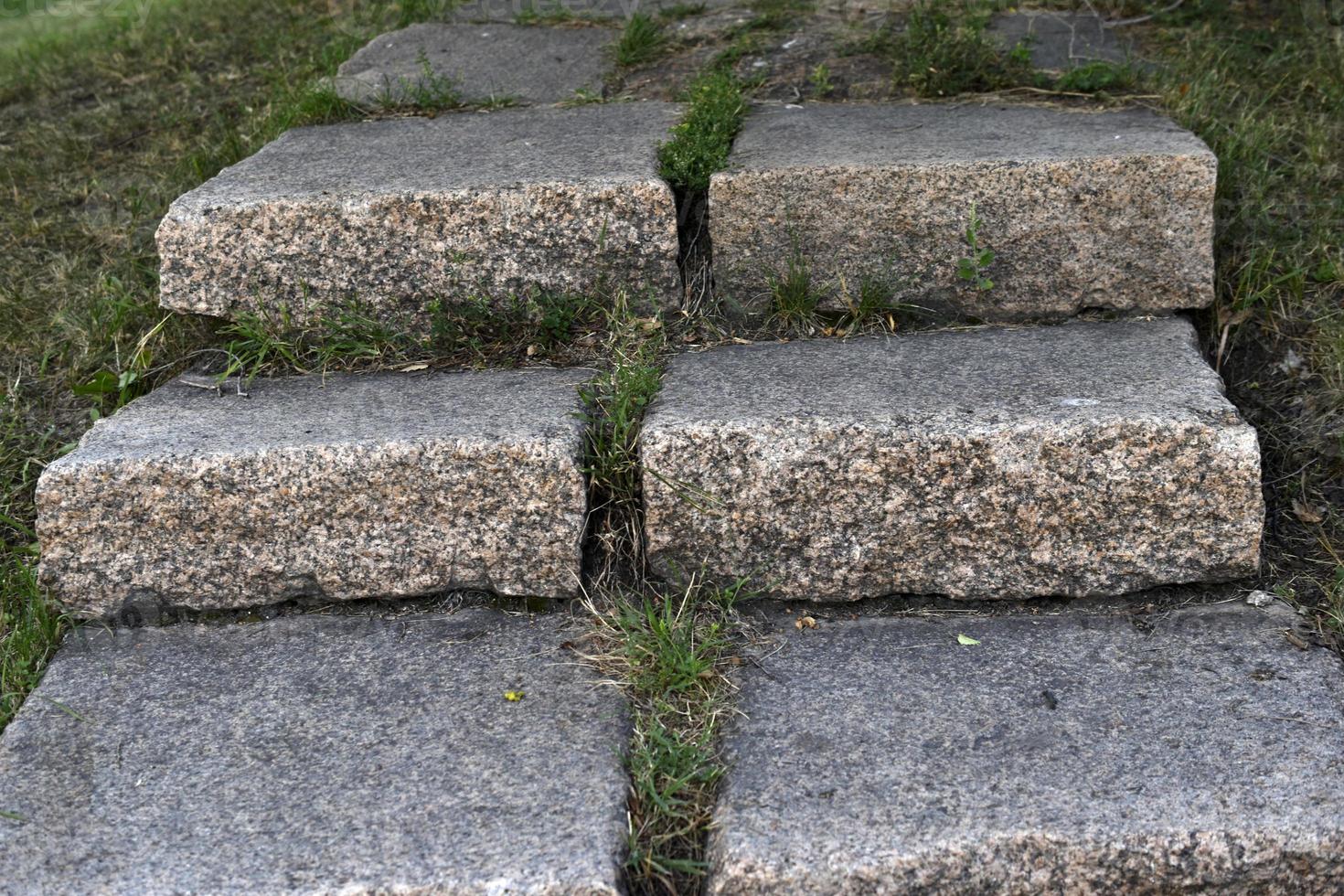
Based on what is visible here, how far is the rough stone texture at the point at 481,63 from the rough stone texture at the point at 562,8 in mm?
83

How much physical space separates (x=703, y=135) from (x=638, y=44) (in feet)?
2.65

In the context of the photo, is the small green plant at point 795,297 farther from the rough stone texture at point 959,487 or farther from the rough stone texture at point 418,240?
the rough stone texture at point 959,487

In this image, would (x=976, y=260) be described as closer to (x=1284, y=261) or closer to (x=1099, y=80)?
(x=1284, y=261)

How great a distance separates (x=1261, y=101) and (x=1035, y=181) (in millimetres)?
874

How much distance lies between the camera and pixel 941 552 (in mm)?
1698

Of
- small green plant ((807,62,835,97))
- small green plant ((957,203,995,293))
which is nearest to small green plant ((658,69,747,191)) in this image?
small green plant ((807,62,835,97))

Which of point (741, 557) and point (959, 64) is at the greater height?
point (959, 64)

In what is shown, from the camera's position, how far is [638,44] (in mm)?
2869

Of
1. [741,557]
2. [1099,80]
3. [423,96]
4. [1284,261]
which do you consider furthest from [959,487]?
[423,96]

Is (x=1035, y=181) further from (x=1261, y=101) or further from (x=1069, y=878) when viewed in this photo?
(x=1069, y=878)

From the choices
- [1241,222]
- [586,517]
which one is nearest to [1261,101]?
[1241,222]

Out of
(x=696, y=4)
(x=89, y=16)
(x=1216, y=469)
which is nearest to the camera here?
(x=1216, y=469)

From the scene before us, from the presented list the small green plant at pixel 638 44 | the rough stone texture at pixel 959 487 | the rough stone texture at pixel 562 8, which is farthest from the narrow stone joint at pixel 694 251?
the rough stone texture at pixel 562 8

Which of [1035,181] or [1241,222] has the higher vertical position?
[1035,181]
